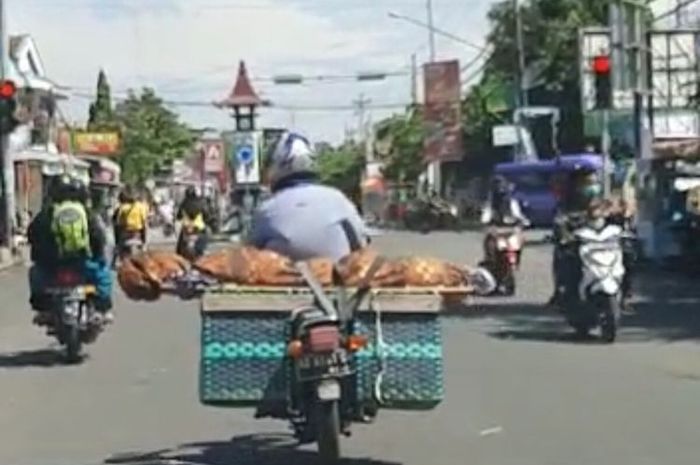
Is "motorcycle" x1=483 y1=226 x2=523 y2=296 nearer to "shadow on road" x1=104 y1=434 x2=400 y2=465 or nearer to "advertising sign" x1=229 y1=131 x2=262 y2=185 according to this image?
"shadow on road" x1=104 y1=434 x2=400 y2=465

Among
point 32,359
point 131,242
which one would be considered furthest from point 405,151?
point 32,359

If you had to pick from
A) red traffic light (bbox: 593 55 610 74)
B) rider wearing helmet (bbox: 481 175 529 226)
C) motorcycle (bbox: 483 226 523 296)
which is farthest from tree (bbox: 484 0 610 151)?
motorcycle (bbox: 483 226 523 296)

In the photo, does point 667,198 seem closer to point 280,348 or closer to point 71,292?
point 71,292

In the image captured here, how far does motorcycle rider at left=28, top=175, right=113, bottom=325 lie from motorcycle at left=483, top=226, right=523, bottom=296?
9.97m

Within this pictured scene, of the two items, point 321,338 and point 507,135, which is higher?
point 507,135

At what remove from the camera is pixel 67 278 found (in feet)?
59.8

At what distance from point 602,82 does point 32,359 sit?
62.7ft

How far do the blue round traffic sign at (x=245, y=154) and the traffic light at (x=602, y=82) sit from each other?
14.5 metres

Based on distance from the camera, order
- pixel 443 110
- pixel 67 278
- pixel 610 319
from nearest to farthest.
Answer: pixel 67 278, pixel 610 319, pixel 443 110

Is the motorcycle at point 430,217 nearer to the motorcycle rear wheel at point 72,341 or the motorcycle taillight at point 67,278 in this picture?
the motorcycle taillight at point 67,278

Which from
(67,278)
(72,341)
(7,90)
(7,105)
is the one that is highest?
(7,90)

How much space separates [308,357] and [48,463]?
237cm

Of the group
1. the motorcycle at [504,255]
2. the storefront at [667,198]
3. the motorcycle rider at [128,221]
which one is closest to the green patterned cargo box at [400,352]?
the motorcycle at [504,255]

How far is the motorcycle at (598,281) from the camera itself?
64.2 ft
